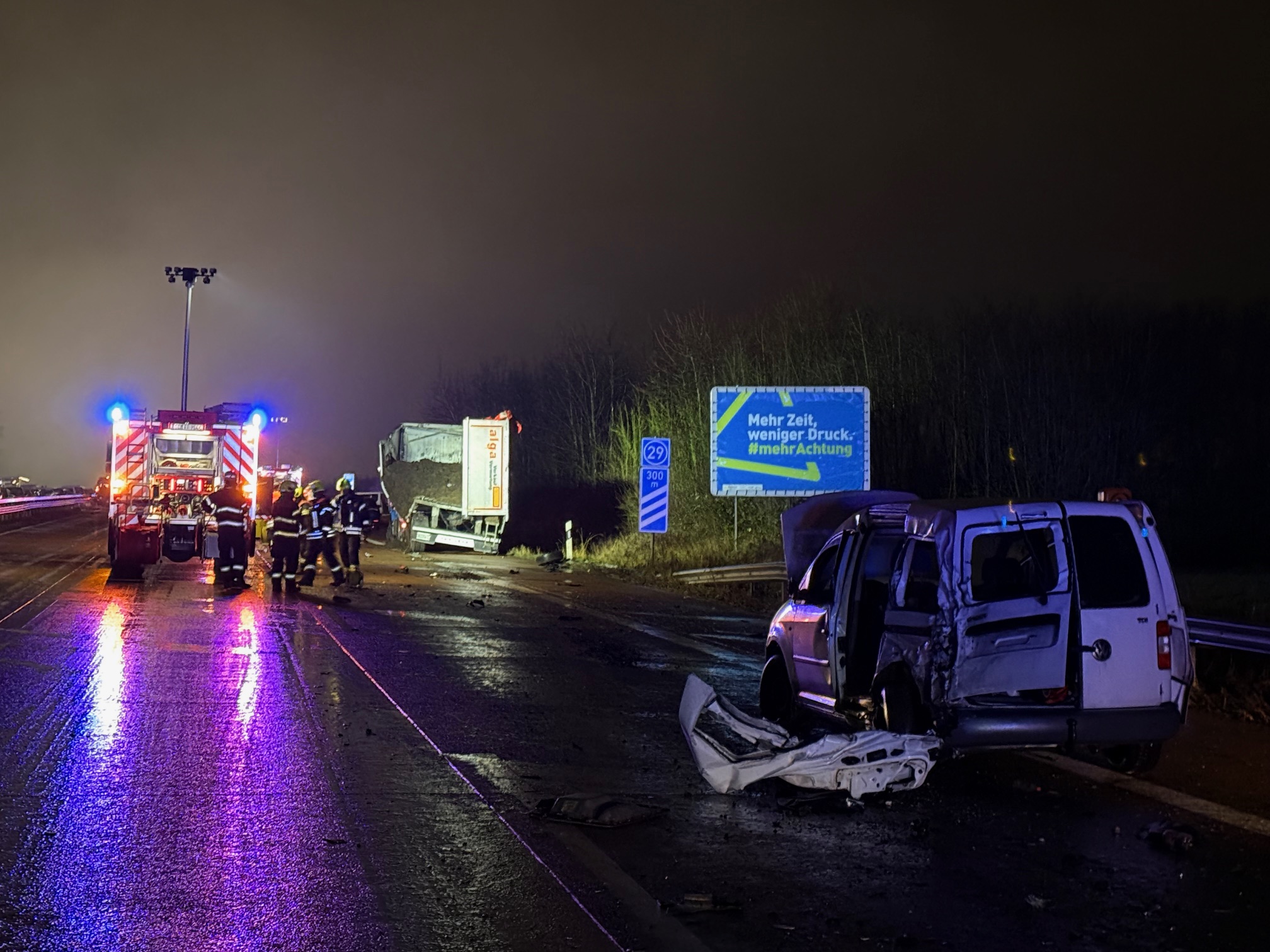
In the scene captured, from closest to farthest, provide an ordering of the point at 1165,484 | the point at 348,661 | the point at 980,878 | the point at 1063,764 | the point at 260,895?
the point at 260,895 → the point at 980,878 → the point at 1063,764 → the point at 348,661 → the point at 1165,484

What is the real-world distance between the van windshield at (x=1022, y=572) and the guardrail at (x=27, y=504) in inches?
1722

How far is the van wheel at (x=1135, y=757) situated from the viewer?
7.65 m

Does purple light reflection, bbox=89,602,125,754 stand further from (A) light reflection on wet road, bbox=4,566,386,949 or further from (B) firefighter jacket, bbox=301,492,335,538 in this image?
(B) firefighter jacket, bbox=301,492,335,538

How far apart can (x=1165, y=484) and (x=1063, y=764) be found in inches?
1275

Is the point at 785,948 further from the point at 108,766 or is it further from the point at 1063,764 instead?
the point at 108,766

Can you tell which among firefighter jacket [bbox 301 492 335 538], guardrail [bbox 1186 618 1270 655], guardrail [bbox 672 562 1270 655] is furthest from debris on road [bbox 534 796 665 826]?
firefighter jacket [bbox 301 492 335 538]

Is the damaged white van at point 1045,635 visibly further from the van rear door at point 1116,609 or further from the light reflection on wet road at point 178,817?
the light reflection on wet road at point 178,817

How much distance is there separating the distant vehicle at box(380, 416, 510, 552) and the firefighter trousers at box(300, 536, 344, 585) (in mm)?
10966

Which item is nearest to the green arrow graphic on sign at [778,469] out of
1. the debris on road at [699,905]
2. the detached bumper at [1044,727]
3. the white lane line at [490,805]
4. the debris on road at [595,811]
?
the white lane line at [490,805]

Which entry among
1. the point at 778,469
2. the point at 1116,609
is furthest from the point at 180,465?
the point at 1116,609

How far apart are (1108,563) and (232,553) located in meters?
16.2

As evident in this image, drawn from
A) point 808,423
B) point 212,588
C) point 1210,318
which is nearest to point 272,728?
point 212,588

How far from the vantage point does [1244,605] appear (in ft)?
58.5

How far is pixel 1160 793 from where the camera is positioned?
7.33 m
